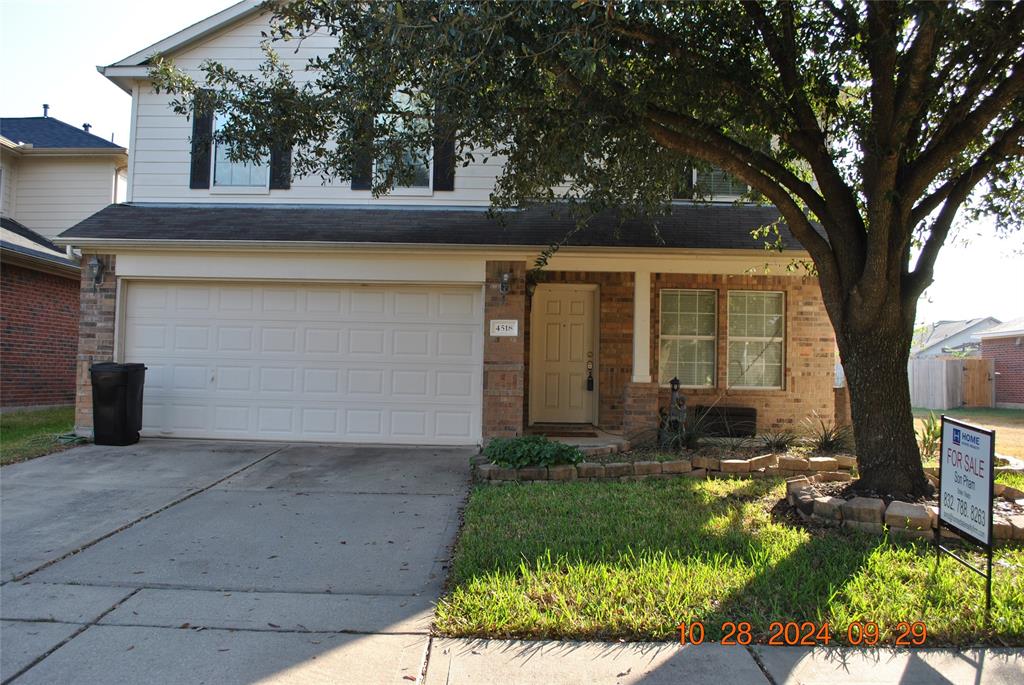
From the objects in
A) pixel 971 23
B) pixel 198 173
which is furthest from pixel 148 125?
pixel 971 23

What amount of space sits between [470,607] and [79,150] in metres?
16.0

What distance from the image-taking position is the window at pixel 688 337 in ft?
34.9

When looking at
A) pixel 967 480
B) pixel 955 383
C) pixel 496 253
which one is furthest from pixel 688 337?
pixel 955 383

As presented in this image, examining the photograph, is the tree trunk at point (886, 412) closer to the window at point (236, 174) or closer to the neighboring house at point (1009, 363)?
the window at point (236, 174)

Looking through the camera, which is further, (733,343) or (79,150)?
(79,150)

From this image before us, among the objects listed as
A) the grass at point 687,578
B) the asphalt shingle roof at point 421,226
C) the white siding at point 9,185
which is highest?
the white siding at point 9,185

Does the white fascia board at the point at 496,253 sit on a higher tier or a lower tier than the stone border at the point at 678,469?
higher

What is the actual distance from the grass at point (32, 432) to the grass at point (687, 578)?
256 inches

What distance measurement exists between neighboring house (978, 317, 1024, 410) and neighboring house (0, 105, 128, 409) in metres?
27.4

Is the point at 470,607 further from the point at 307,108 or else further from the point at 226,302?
the point at 226,302

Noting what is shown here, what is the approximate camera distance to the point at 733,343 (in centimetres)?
1061

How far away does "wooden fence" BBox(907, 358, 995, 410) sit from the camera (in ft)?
71.8

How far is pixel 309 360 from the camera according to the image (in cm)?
967

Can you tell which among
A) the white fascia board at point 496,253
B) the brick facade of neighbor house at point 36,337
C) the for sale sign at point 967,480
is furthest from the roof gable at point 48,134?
the for sale sign at point 967,480
